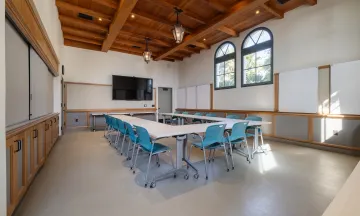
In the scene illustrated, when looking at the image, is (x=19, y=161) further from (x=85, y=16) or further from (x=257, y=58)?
(x=257, y=58)

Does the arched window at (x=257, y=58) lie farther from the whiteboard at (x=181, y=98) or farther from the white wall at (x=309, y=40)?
the whiteboard at (x=181, y=98)

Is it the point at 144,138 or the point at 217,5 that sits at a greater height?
the point at 217,5

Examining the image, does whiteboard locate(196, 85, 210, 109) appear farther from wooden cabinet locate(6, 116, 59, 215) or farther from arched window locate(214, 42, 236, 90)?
wooden cabinet locate(6, 116, 59, 215)

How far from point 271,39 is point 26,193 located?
21.1ft

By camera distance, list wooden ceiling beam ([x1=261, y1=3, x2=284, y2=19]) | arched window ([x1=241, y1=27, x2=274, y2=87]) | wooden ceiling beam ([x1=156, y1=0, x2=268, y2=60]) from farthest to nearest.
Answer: arched window ([x1=241, y1=27, x2=274, y2=87]), wooden ceiling beam ([x1=261, y1=3, x2=284, y2=19]), wooden ceiling beam ([x1=156, y1=0, x2=268, y2=60])

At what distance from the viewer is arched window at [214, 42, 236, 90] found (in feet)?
21.2

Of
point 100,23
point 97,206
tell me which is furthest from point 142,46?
point 97,206

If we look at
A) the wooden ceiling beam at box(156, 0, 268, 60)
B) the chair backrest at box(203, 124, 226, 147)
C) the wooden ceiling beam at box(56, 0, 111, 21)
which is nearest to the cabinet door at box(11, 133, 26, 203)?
the chair backrest at box(203, 124, 226, 147)

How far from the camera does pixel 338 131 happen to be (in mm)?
3867

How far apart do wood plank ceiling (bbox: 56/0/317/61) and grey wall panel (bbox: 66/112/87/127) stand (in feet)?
9.56

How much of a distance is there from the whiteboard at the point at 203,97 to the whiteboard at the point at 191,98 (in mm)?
235

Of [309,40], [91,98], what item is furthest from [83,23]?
[309,40]

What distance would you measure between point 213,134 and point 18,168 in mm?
2443

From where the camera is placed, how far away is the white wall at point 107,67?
706 cm
